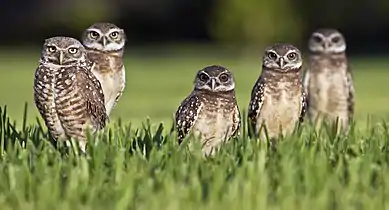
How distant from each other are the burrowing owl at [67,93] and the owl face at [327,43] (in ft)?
14.5

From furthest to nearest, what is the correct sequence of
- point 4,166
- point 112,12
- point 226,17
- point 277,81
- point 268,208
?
point 112,12, point 226,17, point 277,81, point 4,166, point 268,208

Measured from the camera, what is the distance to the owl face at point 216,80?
8.86 m

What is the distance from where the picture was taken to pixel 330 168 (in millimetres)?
7066

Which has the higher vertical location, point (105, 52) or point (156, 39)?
point (105, 52)

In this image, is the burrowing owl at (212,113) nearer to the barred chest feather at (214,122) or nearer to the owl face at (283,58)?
the barred chest feather at (214,122)

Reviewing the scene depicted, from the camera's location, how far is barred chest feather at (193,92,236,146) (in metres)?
8.82

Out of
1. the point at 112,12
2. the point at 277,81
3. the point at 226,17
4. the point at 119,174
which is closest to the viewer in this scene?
the point at 119,174

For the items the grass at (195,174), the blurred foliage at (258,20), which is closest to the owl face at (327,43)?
the grass at (195,174)

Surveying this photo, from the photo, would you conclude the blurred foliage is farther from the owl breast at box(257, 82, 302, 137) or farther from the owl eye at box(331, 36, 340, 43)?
the owl breast at box(257, 82, 302, 137)

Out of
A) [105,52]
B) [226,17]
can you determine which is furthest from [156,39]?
[105,52]

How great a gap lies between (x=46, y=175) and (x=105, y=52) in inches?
137

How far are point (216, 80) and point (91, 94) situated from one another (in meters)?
0.96

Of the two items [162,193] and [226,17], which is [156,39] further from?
[162,193]

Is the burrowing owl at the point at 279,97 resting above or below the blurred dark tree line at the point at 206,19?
above
